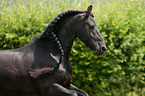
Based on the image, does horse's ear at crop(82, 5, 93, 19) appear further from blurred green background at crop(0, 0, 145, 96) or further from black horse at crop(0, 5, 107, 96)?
blurred green background at crop(0, 0, 145, 96)

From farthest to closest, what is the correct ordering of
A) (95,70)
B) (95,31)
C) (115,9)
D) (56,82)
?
(115,9) < (95,70) < (95,31) < (56,82)

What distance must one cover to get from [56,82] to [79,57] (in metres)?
3.10

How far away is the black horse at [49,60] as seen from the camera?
2756 millimetres

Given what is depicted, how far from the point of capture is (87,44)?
2959 millimetres

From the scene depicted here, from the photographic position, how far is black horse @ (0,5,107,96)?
108 inches

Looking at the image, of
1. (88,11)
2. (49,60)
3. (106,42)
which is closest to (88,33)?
(88,11)

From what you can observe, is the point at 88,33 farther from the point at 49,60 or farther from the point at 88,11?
the point at 49,60

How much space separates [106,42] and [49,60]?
135 inches

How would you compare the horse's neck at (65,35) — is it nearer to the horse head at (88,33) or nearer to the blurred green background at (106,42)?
the horse head at (88,33)

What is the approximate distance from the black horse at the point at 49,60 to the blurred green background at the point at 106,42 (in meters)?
2.66

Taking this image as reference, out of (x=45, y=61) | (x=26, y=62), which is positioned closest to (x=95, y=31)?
(x=45, y=61)

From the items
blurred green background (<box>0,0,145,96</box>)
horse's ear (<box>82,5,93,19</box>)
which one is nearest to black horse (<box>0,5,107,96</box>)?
horse's ear (<box>82,5,93,19</box>)

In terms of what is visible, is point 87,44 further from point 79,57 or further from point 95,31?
point 79,57

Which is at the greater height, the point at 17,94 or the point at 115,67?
the point at 17,94
